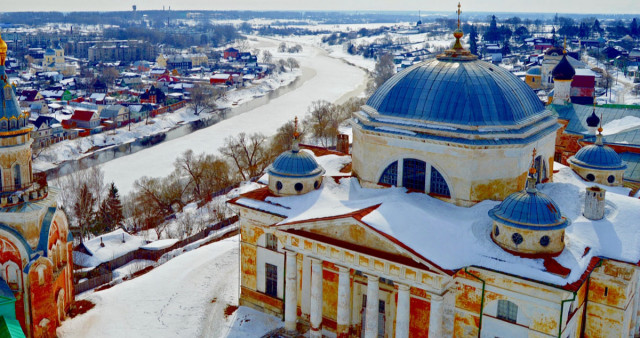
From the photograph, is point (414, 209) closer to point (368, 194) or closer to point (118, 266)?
point (368, 194)

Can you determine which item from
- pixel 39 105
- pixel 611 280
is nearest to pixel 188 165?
pixel 611 280

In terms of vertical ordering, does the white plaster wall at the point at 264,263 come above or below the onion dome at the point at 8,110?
below

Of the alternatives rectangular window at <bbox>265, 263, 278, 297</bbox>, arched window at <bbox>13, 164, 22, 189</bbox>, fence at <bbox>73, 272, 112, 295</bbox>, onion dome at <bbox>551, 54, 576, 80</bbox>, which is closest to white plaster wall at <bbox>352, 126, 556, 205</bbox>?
rectangular window at <bbox>265, 263, 278, 297</bbox>

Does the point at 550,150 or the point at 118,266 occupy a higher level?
the point at 550,150

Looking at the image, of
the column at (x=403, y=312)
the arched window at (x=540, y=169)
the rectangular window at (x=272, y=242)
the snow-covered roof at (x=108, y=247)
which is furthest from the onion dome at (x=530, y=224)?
the snow-covered roof at (x=108, y=247)

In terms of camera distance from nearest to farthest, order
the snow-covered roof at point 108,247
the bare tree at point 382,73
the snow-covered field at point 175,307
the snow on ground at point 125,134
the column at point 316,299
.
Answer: the column at point 316,299 → the snow-covered field at point 175,307 → the snow-covered roof at point 108,247 → the snow on ground at point 125,134 → the bare tree at point 382,73

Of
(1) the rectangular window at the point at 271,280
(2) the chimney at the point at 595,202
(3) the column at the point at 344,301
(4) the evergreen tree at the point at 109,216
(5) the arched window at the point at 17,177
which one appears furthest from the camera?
(4) the evergreen tree at the point at 109,216

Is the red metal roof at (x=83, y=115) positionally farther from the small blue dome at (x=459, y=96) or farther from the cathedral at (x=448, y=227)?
the small blue dome at (x=459, y=96)
